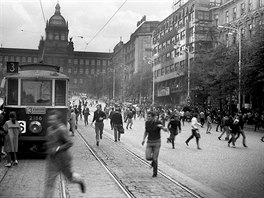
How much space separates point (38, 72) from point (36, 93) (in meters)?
0.84

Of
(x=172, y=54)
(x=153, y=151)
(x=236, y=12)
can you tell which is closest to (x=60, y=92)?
(x=153, y=151)

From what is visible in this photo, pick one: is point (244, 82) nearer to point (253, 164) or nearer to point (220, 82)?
point (220, 82)

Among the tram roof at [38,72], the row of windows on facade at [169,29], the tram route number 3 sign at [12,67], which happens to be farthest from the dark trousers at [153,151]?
the row of windows on facade at [169,29]

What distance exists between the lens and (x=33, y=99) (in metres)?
15.1

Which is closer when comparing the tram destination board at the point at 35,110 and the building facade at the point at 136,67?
the tram destination board at the point at 35,110

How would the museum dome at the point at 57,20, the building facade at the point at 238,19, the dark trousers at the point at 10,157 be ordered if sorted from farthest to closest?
the museum dome at the point at 57,20 < the building facade at the point at 238,19 < the dark trousers at the point at 10,157

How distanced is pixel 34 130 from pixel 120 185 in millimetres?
5744

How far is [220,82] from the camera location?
4269 centimetres

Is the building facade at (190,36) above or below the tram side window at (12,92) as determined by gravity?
above

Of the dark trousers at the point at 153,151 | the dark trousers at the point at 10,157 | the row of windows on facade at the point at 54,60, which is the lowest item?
the dark trousers at the point at 10,157

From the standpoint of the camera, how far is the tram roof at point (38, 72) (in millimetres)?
15222

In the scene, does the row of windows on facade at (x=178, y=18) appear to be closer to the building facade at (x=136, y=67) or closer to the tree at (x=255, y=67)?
the building facade at (x=136, y=67)

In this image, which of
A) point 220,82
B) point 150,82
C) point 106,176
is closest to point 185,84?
point 220,82

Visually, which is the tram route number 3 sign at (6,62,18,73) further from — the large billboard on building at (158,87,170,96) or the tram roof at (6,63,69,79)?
the large billboard on building at (158,87,170,96)
